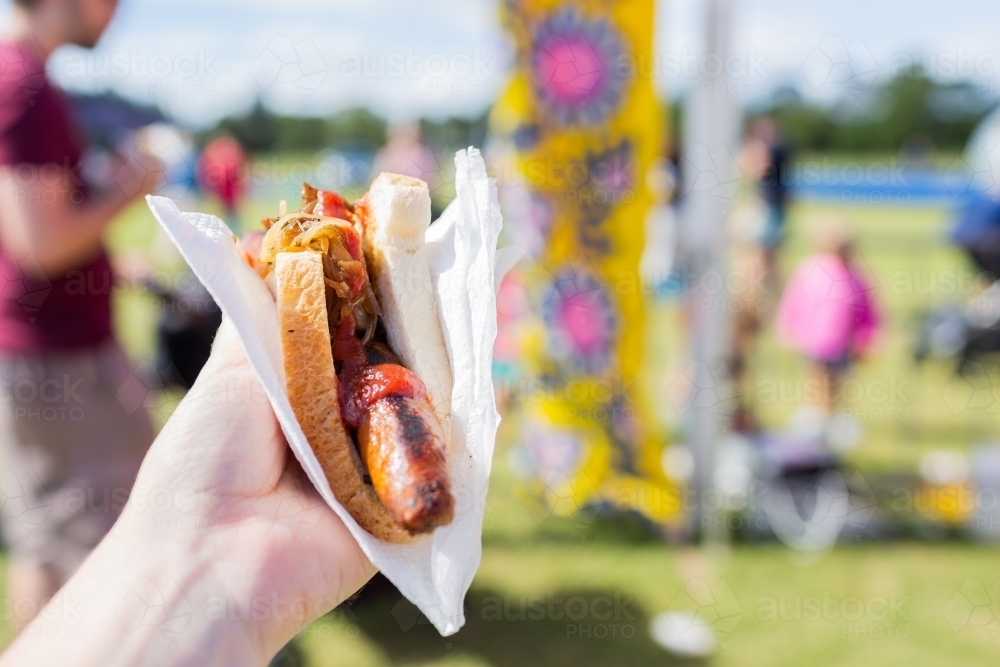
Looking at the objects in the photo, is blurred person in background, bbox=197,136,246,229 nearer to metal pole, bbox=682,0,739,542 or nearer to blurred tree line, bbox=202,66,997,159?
metal pole, bbox=682,0,739,542

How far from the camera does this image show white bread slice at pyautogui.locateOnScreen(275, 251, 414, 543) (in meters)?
1.52

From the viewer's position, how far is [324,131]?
31438mm

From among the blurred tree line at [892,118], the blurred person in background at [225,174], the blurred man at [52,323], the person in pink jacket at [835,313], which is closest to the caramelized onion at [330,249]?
the blurred man at [52,323]

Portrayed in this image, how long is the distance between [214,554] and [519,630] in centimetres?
282

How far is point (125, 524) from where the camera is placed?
143 centimetres

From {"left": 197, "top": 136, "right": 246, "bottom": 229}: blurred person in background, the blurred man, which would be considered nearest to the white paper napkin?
the blurred man

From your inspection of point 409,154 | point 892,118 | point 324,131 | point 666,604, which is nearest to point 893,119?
point 892,118

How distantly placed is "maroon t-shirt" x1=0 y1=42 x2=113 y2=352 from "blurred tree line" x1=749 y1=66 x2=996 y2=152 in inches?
1546

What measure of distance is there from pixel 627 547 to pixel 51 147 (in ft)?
12.5

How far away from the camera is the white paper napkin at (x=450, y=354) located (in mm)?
1438

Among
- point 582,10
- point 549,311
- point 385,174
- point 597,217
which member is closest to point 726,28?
point 582,10

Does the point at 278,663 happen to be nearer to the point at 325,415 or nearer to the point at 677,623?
the point at 325,415

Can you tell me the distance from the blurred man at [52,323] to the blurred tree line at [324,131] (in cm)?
1486

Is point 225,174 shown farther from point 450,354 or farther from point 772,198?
point 450,354
